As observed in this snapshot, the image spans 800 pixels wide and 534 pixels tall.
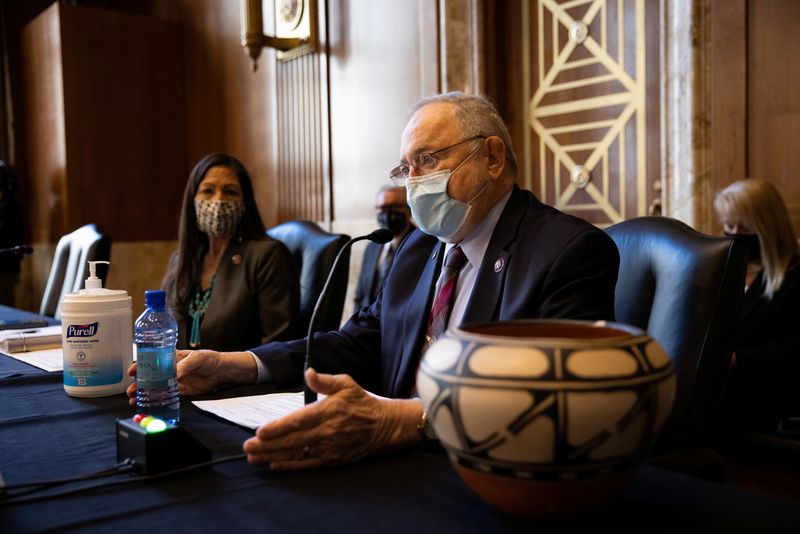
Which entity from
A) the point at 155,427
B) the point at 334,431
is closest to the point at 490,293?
the point at 334,431

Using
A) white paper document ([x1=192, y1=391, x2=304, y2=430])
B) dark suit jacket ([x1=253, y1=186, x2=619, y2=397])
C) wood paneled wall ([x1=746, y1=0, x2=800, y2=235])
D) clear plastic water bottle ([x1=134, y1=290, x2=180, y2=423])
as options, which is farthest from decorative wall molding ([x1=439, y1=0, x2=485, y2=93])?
clear plastic water bottle ([x1=134, y1=290, x2=180, y2=423])

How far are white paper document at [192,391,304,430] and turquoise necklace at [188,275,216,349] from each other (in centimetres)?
134

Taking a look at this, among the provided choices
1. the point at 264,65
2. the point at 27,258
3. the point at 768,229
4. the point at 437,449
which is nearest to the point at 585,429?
the point at 437,449

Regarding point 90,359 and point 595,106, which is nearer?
point 90,359

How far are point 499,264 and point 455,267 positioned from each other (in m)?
0.16

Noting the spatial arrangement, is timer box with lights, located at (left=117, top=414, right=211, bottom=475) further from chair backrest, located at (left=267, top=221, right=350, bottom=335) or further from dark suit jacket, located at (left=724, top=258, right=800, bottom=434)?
dark suit jacket, located at (left=724, top=258, right=800, bottom=434)

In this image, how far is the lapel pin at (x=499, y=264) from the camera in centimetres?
151

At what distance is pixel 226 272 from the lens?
110 inches

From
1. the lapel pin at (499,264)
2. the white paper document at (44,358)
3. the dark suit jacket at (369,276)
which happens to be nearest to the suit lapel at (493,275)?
the lapel pin at (499,264)

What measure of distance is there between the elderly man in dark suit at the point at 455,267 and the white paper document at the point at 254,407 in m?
0.11

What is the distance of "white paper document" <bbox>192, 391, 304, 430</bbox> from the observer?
4.09 ft

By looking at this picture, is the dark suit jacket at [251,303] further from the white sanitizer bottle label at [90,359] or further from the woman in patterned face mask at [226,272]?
the white sanitizer bottle label at [90,359]

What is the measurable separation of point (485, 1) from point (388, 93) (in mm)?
836

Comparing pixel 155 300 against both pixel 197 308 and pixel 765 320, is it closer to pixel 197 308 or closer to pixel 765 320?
pixel 197 308
